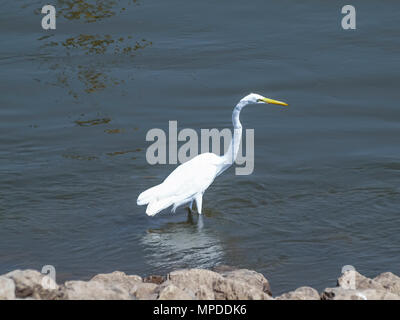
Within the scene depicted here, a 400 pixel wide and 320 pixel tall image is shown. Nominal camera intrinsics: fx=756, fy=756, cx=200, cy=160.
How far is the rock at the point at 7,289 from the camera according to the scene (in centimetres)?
575

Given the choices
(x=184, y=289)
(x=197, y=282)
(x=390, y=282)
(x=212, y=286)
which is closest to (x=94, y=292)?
(x=184, y=289)

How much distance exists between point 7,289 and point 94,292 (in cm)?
70

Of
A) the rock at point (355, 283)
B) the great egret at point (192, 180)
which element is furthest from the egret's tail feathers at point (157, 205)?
the rock at point (355, 283)

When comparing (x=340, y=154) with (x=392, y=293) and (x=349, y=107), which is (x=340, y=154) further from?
(x=392, y=293)

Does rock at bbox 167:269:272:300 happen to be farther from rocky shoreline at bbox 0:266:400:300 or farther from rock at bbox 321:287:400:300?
rock at bbox 321:287:400:300

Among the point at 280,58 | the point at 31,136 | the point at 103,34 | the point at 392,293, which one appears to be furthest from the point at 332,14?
the point at 392,293

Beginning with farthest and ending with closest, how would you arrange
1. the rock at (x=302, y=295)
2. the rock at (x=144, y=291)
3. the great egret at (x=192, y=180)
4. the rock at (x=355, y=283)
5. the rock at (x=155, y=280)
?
the great egret at (x=192, y=180) → the rock at (x=155, y=280) → the rock at (x=355, y=283) → the rock at (x=144, y=291) → the rock at (x=302, y=295)

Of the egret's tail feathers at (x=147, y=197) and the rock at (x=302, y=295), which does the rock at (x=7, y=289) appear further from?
the egret's tail feathers at (x=147, y=197)

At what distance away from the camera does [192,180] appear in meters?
10.0

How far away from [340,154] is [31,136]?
512cm

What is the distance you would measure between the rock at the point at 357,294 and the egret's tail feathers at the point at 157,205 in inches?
145

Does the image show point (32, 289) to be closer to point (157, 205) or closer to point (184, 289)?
point (184, 289)

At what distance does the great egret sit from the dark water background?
347 millimetres

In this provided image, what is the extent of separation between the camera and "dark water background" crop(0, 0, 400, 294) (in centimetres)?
920
